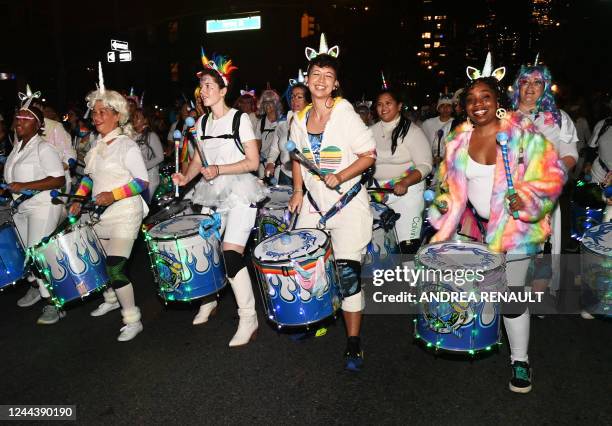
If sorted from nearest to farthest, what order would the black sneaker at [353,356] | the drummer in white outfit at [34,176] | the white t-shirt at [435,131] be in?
the black sneaker at [353,356], the drummer in white outfit at [34,176], the white t-shirt at [435,131]

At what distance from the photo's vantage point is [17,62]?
82.4ft

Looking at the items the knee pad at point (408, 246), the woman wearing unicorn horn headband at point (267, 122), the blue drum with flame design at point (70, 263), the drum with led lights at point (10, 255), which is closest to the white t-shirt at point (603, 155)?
the knee pad at point (408, 246)

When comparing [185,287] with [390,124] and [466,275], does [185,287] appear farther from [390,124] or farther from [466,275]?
[390,124]

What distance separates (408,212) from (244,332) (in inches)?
79.1

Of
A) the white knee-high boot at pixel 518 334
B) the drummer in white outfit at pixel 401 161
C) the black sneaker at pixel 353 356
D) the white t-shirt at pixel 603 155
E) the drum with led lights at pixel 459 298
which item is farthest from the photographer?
the white t-shirt at pixel 603 155

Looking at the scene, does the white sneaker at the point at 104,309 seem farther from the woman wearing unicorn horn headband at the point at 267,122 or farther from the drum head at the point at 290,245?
the woman wearing unicorn horn headband at the point at 267,122

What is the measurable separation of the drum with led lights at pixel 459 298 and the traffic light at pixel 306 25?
112 ft

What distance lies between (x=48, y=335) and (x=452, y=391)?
3.60m

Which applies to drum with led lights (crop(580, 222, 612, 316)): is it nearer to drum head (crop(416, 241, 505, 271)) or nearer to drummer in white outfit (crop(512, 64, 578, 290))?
drummer in white outfit (crop(512, 64, 578, 290))

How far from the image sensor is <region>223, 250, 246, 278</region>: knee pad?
398 centimetres

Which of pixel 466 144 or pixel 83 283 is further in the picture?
pixel 83 283

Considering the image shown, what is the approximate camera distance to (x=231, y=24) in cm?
3300

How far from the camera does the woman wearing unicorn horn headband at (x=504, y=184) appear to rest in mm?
3035

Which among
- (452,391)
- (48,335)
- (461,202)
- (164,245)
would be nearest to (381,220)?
(461,202)
